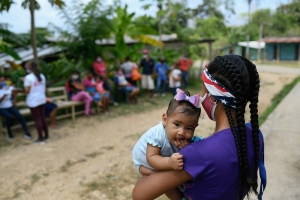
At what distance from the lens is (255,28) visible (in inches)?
1572

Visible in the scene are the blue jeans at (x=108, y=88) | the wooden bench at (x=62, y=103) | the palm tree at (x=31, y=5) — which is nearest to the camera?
the palm tree at (x=31, y=5)

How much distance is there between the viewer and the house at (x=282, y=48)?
31.9 meters

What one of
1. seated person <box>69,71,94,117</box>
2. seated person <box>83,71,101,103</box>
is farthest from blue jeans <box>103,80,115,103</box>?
seated person <box>69,71,94,117</box>

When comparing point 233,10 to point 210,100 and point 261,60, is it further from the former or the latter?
point 210,100

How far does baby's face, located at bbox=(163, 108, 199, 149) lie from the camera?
156cm

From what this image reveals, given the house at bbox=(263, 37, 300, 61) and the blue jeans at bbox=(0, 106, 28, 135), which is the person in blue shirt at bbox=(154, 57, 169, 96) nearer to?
the blue jeans at bbox=(0, 106, 28, 135)

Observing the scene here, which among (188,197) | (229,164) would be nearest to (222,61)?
A: (229,164)

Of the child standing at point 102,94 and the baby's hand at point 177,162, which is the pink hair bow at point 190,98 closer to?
the baby's hand at point 177,162

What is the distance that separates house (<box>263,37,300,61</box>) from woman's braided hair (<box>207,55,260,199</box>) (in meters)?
33.4

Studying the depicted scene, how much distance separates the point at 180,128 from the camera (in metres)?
1.57

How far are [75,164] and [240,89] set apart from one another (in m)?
4.17

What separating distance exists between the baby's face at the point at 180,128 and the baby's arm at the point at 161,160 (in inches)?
4.4

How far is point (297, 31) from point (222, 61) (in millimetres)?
40602

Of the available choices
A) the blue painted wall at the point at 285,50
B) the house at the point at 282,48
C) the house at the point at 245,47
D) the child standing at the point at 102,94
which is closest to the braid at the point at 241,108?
the child standing at the point at 102,94
